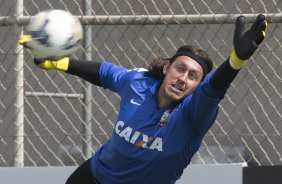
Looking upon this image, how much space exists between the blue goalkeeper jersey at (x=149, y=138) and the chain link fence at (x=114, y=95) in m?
0.76

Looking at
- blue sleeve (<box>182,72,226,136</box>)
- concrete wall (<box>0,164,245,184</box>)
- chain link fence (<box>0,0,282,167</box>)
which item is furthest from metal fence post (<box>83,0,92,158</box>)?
blue sleeve (<box>182,72,226,136</box>)

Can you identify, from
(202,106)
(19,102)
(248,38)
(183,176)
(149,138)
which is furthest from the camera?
(19,102)

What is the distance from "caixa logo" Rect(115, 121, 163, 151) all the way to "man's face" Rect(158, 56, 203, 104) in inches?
9.8

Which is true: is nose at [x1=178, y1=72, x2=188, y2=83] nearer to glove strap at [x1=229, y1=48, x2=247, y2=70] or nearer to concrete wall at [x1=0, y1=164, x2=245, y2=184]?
glove strap at [x1=229, y1=48, x2=247, y2=70]

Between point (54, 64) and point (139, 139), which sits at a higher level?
point (54, 64)

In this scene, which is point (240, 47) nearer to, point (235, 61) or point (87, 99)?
point (235, 61)

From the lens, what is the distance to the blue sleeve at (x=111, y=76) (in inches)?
188

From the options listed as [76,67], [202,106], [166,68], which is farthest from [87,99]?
[202,106]

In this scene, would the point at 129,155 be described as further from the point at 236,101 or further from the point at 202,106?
the point at 236,101

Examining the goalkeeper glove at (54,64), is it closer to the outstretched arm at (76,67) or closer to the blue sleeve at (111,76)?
the outstretched arm at (76,67)

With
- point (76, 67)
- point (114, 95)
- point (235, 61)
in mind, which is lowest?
point (114, 95)

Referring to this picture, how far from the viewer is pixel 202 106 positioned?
398cm

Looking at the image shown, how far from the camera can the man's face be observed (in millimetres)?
4367

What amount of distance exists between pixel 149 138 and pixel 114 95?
1.64m
